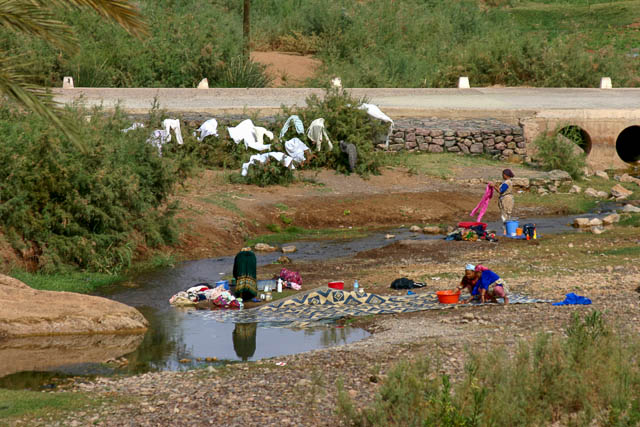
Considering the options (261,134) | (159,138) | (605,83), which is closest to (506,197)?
(159,138)

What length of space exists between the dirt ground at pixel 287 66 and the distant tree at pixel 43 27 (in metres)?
24.7

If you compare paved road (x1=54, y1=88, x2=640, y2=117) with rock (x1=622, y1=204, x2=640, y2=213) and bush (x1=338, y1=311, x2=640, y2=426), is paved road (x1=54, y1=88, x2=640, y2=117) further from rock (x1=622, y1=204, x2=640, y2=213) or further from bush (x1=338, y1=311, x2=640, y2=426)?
bush (x1=338, y1=311, x2=640, y2=426)

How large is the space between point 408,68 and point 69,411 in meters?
28.4

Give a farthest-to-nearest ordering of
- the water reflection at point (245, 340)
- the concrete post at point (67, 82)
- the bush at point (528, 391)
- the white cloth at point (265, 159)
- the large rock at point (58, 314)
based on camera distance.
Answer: the concrete post at point (67, 82), the white cloth at point (265, 159), the large rock at point (58, 314), the water reflection at point (245, 340), the bush at point (528, 391)

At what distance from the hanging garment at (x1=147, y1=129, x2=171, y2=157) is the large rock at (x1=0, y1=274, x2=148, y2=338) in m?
6.58

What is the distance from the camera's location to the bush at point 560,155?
80.7ft

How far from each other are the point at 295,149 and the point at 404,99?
633 cm

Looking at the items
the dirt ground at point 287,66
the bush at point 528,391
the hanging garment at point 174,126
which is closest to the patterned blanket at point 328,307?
the bush at point 528,391

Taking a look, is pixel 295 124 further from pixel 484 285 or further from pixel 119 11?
pixel 119 11

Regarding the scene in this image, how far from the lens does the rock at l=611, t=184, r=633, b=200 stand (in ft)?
74.3

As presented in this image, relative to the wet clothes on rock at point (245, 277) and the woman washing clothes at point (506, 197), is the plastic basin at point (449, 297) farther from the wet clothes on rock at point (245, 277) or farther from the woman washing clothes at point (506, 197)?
the woman washing clothes at point (506, 197)

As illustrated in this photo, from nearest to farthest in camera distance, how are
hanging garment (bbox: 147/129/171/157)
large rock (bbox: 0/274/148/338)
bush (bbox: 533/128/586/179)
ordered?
large rock (bbox: 0/274/148/338) → hanging garment (bbox: 147/129/171/157) → bush (bbox: 533/128/586/179)

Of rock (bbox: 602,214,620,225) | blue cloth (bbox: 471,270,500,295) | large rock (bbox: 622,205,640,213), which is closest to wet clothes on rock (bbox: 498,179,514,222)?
rock (bbox: 602,214,620,225)

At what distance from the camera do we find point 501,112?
26328 mm
